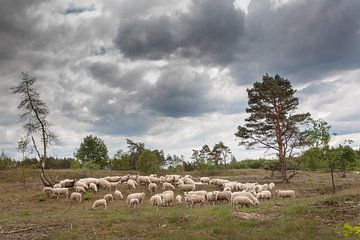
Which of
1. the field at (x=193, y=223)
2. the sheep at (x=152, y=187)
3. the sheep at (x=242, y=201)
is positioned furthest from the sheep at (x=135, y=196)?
the sheep at (x=242, y=201)

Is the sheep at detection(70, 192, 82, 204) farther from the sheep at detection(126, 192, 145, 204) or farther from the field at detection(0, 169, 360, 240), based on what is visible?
the sheep at detection(126, 192, 145, 204)

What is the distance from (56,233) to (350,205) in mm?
16457

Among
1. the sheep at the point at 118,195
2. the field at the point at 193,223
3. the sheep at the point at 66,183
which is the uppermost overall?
the sheep at the point at 66,183

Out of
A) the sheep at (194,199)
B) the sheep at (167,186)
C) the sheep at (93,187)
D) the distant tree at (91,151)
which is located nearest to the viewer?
the sheep at (194,199)

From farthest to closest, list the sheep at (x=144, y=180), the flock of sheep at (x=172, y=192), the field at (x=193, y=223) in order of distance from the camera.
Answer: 1. the sheep at (x=144, y=180)
2. the flock of sheep at (x=172, y=192)
3. the field at (x=193, y=223)

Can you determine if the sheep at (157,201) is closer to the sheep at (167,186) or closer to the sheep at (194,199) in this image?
the sheep at (194,199)

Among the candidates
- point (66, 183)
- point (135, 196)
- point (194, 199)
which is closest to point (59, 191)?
point (66, 183)

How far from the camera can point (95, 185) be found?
106ft

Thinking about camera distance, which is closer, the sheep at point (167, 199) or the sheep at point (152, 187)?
the sheep at point (167, 199)

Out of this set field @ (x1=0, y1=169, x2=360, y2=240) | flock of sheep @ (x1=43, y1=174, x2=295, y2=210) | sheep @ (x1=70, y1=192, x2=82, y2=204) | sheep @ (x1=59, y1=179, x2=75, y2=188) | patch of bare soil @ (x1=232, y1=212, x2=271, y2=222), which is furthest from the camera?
sheep @ (x1=59, y1=179, x2=75, y2=188)

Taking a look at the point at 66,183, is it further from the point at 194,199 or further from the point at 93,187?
the point at 194,199

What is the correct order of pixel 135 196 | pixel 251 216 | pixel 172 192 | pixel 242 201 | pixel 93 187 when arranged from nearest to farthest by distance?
pixel 251 216, pixel 242 201, pixel 135 196, pixel 172 192, pixel 93 187

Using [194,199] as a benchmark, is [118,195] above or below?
above

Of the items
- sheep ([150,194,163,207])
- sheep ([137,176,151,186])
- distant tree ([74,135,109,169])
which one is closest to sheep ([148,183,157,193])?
sheep ([137,176,151,186])
